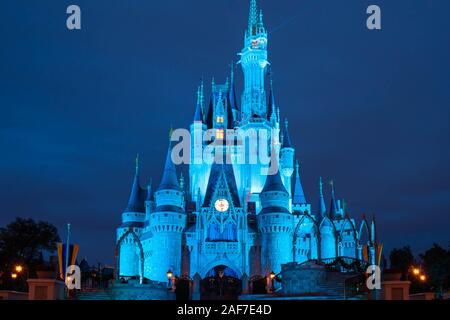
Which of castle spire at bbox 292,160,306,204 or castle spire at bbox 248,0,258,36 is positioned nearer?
castle spire at bbox 292,160,306,204

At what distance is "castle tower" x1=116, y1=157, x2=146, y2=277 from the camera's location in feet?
226

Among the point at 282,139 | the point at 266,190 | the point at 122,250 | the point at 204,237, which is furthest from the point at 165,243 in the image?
the point at 282,139

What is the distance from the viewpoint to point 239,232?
215 ft

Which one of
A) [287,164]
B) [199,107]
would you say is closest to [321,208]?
[287,164]

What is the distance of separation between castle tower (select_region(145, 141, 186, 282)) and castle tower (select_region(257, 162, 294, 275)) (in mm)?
9152

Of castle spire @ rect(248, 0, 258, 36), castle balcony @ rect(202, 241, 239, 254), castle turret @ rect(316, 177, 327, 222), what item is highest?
castle spire @ rect(248, 0, 258, 36)

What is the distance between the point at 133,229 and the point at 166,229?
7.21 metres

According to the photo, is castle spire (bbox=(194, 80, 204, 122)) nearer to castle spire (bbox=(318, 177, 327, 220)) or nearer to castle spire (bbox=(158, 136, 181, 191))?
castle spire (bbox=(158, 136, 181, 191))

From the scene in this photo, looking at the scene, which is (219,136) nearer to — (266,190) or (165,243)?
(266,190)

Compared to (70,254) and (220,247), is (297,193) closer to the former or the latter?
(220,247)

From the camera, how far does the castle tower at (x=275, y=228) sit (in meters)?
64.1

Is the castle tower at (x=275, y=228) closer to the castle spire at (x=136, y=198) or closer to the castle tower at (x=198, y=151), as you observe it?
the castle tower at (x=198, y=151)

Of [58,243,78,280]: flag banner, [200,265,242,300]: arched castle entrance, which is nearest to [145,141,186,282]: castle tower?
[200,265,242,300]: arched castle entrance
